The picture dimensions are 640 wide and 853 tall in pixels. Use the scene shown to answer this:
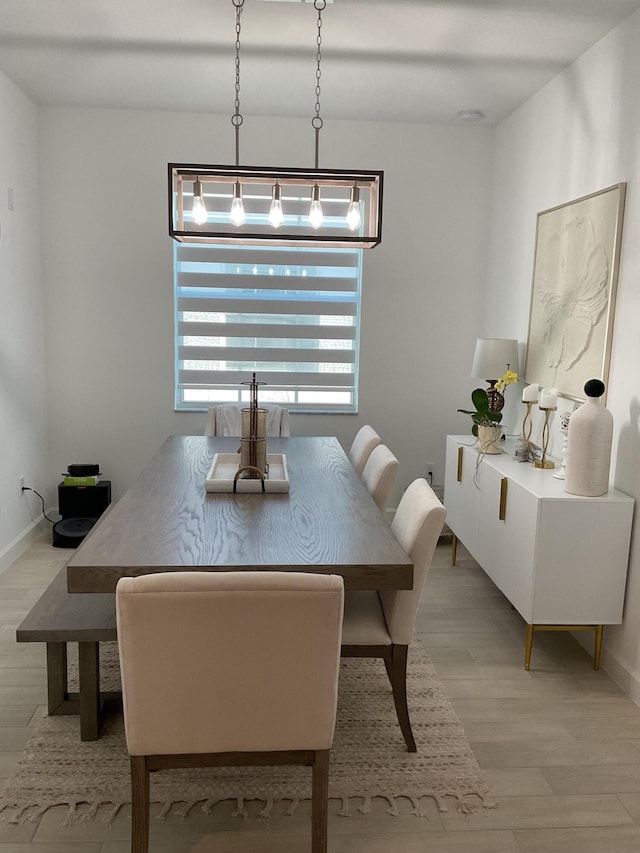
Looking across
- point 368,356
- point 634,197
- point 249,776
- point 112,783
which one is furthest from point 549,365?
point 112,783

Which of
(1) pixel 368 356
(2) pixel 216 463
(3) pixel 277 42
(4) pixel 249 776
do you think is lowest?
(4) pixel 249 776

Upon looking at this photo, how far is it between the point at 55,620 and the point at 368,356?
3.08 meters

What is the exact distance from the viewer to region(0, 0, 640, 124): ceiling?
9.58ft

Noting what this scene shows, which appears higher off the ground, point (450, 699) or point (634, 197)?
point (634, 197)

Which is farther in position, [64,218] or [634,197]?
[64,218]

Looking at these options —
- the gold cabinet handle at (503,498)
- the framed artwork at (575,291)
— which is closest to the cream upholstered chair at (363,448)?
the gold cabinet handle at (503,498)

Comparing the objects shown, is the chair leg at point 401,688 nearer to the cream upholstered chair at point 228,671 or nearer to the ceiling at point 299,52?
the cream upholstered chair at point 228,671

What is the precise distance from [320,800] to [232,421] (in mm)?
2692

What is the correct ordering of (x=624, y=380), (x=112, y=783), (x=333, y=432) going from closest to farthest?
1. (x=112, y=783)
2. (x=624, y=380)
3. (x=333, y=432)

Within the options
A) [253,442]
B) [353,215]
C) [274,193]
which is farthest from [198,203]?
[253,442]

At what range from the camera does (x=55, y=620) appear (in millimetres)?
2287

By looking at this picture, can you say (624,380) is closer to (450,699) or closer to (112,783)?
(450,699)

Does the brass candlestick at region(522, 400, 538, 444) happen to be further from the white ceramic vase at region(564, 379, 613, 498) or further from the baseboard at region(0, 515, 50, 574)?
the baseboard at region(0, 515, 50, 574)

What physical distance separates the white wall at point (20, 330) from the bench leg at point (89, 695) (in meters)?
1.85
